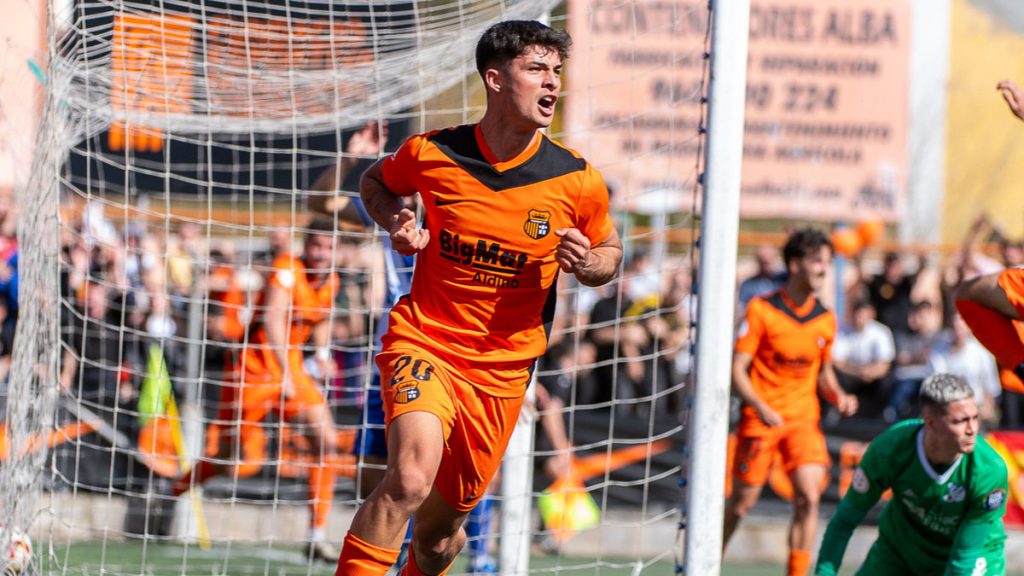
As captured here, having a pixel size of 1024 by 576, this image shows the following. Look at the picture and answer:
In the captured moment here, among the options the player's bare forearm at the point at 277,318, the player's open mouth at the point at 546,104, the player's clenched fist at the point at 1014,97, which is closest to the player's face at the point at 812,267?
the player's clenched fist at the point at 1014,97

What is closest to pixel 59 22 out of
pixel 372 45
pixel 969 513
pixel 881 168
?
pixel 372 45

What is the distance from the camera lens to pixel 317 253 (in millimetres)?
8703

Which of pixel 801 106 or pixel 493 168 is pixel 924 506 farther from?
pixel 801 106

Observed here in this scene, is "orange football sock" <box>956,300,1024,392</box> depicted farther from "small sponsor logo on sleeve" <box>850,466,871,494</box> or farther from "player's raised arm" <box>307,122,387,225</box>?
"player's raised arm" <box>307,122,387,225</box>

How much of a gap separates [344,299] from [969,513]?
537 cm

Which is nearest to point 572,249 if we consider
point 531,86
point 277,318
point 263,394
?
point 531,86

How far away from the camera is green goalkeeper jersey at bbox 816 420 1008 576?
18.5ft

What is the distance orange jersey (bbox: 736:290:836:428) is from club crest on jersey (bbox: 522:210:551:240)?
375 cm

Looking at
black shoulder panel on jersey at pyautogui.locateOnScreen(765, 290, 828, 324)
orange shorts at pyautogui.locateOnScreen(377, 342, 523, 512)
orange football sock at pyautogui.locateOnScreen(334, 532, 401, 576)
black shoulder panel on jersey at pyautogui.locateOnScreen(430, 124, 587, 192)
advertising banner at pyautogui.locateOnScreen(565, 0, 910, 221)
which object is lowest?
orange football sock at pyautogui.locateOnScreen(334, 532, 401, 576)

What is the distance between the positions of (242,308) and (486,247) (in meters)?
3.95

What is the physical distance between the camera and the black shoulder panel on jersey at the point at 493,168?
16.2 ft

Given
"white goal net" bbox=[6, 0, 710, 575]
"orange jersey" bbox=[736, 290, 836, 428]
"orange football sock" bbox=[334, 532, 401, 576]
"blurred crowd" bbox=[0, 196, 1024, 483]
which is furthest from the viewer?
"blurred crowd" bbox=[0, 196, 1024, 483]

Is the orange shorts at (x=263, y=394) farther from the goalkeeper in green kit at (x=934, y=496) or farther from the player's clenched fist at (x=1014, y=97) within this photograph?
the player's clenched fist at (x=1014, y=97)

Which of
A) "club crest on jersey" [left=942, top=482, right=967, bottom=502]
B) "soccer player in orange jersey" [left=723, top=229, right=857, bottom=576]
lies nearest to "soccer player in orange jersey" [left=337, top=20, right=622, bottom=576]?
"club crest on jersey" [left=942, top=482, right=967, bottom=502]
